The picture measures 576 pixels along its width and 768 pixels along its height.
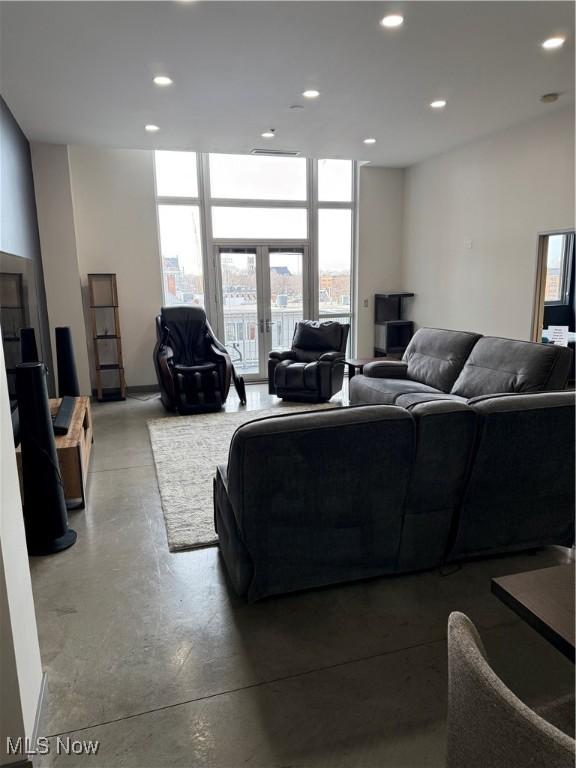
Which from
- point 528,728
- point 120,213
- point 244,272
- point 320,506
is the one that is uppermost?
point 120,213

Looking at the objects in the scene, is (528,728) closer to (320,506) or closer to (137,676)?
(320,506)

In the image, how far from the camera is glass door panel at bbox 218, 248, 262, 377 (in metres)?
6.68

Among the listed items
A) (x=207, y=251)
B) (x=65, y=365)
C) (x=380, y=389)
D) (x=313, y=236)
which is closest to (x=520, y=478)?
(x=380, y=389)

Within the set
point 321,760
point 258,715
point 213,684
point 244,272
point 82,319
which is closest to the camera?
point 321,760

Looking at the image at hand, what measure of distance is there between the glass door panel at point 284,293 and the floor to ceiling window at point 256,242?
0.01m

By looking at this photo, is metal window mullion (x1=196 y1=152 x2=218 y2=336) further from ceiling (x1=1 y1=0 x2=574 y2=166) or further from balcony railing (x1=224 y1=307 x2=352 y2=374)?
ceiling (x1=1 y1=0 x2=574 y2=166)

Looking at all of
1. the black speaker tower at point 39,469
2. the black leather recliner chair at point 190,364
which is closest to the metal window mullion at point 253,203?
the black leather recliner chair at point 190,364

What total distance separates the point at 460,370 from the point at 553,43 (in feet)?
7.69

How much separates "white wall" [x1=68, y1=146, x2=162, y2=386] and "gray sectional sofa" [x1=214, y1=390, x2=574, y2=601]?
4.43m

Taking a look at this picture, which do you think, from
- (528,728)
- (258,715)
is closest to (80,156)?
(258,715)

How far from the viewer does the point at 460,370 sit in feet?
13.8

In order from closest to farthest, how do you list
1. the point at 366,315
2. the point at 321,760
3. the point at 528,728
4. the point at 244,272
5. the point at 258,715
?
the point at 528,728 < the point at 321,760 < the point at 258,715 < the point at 244,272 < the point at 366,315

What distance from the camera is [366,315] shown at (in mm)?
7324

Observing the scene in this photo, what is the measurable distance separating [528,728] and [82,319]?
233 inches
